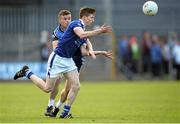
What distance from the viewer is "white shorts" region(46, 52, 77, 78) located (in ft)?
50.4

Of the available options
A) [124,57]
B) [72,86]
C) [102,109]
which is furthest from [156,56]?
[72,86]

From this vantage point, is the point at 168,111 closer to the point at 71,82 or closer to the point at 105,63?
the point at 71,82

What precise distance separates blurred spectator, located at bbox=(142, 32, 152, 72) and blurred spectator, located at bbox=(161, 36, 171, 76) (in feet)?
2.69

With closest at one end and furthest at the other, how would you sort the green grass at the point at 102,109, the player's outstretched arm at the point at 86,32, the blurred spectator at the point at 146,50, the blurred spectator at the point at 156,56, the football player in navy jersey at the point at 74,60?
the player's outstretched arm at the point at 86,32, the green grass at the point at 102,109, the football player in navy jersey at the point at 74,60, the blurred spectator at the point at 146,50, the blurred spectator at the point at 156,56

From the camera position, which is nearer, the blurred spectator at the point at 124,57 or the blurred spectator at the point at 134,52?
the blurred spectator at the point at 134,52

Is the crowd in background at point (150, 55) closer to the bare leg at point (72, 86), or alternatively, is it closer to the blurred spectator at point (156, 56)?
the blurred spectator at point (156, 56)

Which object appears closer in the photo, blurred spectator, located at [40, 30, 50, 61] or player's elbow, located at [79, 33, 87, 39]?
player's elbow, located at [79, 33, 87, 39]

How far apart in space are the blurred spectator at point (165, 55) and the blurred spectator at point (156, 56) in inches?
11.5

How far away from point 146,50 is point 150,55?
0.39 m

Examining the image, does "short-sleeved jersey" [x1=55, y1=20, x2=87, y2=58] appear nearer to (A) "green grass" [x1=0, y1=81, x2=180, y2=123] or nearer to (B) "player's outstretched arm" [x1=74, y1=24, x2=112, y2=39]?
(B) "player's outstretched arm" [x1=74, y1=24, x2=112, y2=39]

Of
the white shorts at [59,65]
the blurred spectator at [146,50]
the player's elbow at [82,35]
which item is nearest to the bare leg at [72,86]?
the white shorts at [59,65]

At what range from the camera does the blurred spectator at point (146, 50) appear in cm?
3816

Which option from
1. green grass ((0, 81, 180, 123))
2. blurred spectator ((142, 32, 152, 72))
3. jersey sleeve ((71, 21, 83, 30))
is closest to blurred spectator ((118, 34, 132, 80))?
blurred spectator ((142, 32, 152, 72))

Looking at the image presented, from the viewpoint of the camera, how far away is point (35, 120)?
1470 centimetres
